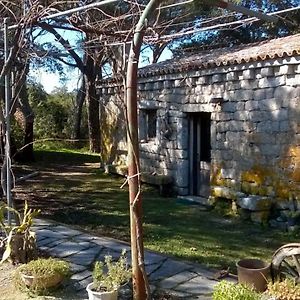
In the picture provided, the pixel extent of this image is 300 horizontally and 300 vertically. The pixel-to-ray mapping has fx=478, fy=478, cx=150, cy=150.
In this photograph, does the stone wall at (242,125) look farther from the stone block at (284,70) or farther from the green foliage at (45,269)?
the green foliage at (45,269)

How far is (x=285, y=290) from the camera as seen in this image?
386 centimetres

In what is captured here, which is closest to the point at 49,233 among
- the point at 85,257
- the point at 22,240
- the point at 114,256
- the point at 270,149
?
the point at 85,257

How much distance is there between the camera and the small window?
11.7 meters

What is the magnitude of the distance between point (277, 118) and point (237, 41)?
41.4 ft

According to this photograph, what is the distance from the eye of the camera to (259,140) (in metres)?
8.34

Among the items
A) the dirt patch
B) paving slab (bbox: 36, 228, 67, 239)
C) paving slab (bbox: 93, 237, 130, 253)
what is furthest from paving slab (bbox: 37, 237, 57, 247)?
the dirt patch

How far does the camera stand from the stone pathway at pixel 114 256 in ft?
14.8

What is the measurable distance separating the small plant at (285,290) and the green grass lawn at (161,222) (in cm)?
148

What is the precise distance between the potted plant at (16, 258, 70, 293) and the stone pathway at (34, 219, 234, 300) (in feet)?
0.84

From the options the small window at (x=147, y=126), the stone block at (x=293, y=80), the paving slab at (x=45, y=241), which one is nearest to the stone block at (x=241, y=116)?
the stone block at (x=293, y=80)

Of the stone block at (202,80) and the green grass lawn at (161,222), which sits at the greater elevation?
the stone block at (202,80)

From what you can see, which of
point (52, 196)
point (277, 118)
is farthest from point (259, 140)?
point (52, 196)

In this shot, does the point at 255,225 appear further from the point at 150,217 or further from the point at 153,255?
the point at 153,255

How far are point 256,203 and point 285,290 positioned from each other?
4.18 m
